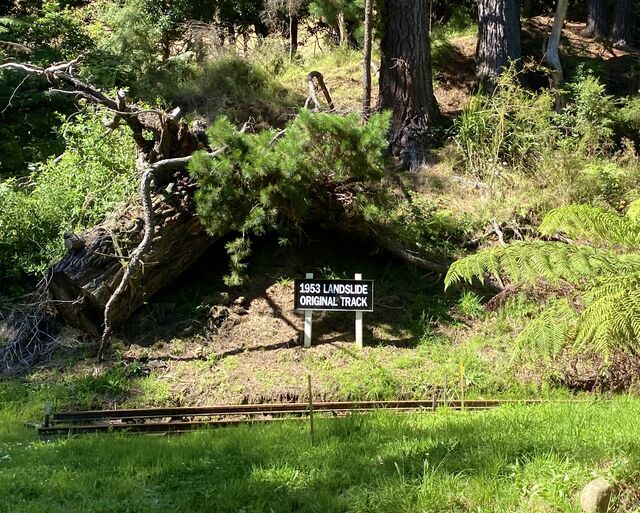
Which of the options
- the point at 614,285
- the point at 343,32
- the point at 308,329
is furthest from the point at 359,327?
the point at 343,32

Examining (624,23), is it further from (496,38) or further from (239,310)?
(239,310)

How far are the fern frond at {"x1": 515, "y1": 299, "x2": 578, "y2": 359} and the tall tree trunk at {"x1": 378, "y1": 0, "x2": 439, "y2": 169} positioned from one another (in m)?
6.53

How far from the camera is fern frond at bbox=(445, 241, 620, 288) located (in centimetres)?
477

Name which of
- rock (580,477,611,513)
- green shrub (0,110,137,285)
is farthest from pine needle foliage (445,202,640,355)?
green shrub (0,110,137,285)

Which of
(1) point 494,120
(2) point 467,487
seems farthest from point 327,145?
(2) point 467,487

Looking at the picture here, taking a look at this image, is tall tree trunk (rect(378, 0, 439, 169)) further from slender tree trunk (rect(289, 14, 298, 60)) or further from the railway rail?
the railway rail

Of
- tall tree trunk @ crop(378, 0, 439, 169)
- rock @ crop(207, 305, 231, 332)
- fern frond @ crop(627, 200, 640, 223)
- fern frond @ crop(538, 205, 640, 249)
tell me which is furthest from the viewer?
tall tree trunk @ crop(378, 0, 439, 169)

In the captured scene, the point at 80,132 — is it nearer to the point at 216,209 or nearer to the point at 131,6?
the point at 216,209

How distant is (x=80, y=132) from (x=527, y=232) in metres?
6.65

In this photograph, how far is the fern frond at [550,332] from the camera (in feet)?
15.7

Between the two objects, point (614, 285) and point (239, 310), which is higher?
point (614, 285)

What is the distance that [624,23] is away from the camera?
1698 centimetres

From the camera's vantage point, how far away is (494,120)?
1066 centimetres

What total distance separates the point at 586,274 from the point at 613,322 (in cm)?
75
